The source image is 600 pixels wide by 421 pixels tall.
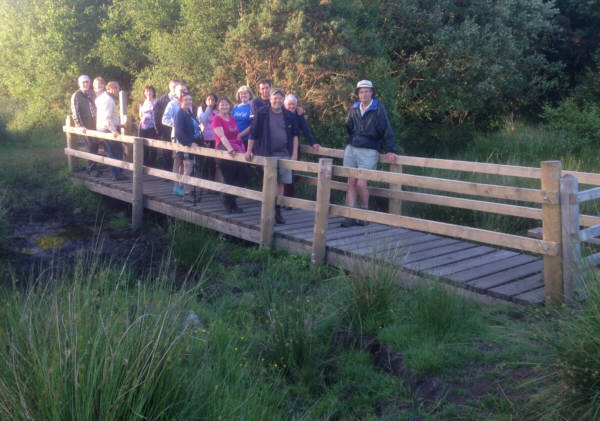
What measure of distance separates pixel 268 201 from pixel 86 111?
562cm

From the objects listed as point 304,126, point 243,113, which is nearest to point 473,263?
point 304,126

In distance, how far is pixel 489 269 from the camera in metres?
5.92

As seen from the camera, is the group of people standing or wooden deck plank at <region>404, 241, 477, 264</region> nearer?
wooden deck plank at <region>404, 241, 477, 264</region>

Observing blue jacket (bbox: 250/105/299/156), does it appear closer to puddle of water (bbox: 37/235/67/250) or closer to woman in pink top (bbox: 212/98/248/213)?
woman in pink top (bbox: 212/98/248/213)

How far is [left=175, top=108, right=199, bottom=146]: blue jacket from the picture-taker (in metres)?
8.81

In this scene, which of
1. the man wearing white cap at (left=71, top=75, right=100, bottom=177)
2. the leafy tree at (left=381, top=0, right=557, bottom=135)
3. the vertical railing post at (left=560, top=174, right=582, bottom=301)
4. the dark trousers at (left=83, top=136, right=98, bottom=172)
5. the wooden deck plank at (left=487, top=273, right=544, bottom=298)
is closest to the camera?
the vertical railing post at (left=560, top=174, right=582, bottom=301)

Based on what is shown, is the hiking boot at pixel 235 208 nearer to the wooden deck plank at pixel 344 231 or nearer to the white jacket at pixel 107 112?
the wooden deck plank at pixel 344 231

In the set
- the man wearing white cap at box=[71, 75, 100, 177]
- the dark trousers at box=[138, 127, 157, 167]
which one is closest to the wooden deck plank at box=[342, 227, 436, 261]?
the dark trousers at box=[138, 127, 157, 167]

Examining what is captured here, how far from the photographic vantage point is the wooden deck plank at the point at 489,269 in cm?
558

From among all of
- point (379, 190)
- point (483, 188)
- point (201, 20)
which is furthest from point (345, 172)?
point (201, 20)

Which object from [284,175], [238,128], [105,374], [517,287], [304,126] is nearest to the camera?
[105,374]

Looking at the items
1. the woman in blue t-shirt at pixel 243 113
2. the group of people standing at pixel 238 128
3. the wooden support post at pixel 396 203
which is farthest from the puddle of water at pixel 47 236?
the wooden support post at pixel 396 203

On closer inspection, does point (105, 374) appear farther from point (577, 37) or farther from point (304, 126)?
point (577, 37)

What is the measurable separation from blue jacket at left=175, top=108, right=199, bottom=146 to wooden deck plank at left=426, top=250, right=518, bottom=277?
4.49 metres
